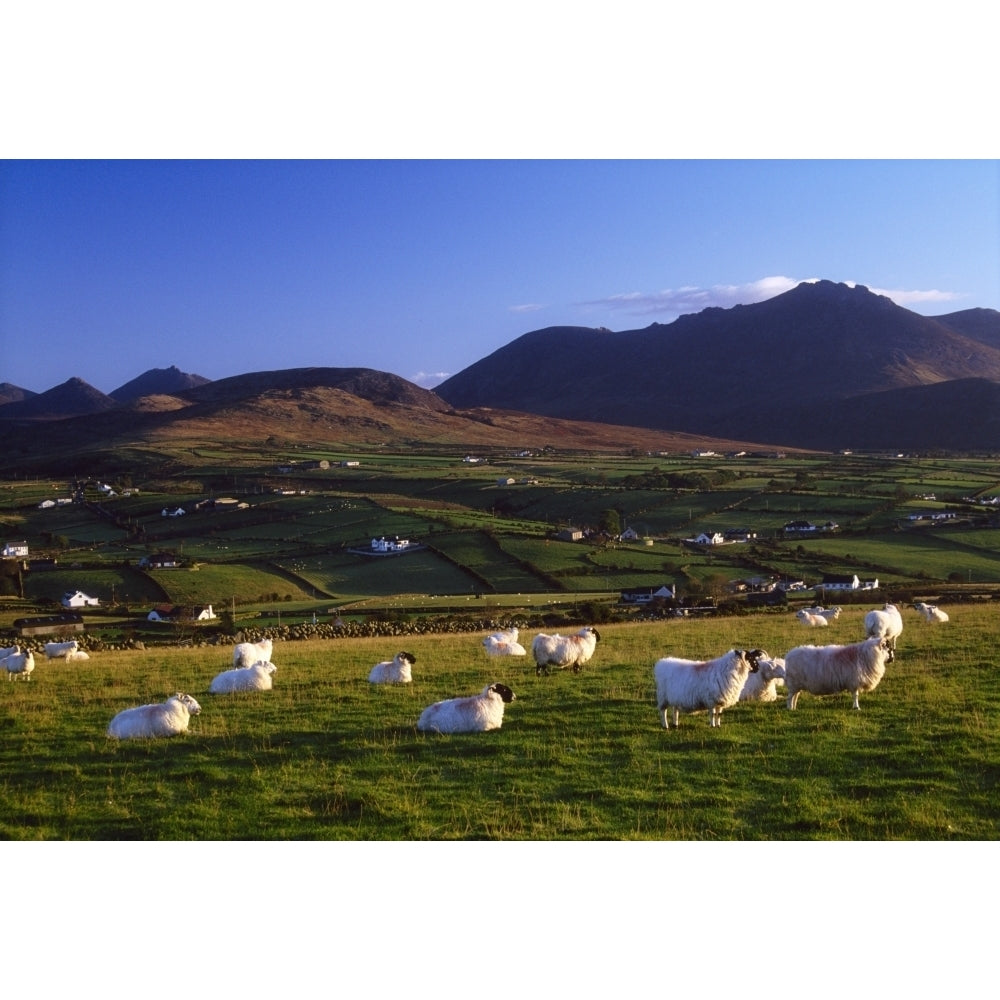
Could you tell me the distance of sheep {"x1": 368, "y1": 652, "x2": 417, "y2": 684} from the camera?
1466cm

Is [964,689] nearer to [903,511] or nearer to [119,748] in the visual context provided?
[119,748]

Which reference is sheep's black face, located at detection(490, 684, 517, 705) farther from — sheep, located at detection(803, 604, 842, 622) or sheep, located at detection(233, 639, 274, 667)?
sheep, located at detection(803, 604, 842, 622)

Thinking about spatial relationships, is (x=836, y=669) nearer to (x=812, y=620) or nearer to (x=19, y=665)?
(x=812, y=620)

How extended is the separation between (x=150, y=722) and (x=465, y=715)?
3.97 meters

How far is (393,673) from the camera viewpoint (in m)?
14.8

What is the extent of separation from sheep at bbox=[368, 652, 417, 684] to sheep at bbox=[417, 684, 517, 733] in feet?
11.4

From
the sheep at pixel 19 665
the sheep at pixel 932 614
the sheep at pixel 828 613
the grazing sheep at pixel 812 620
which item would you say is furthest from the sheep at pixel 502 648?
the sheep at pixel 932 614

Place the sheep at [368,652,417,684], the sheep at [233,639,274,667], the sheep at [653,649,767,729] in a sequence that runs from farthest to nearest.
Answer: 1. the sheep at [233,639,274,667]
2. the sheep at [368,652,417,684]
3. the sheep at [653,649,767,729]

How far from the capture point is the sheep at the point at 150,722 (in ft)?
36.0

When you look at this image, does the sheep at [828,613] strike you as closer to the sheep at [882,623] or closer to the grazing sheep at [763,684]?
the sheep at [882,623]

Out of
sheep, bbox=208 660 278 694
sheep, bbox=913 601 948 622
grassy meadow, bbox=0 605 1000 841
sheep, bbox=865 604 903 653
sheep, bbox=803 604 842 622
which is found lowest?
sheep, bbox=803 604 842 622

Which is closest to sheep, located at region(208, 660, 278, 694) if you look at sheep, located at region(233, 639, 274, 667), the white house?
sheep, located at region(233, 639, 274, 667)

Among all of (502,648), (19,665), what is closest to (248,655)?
(19,665)
